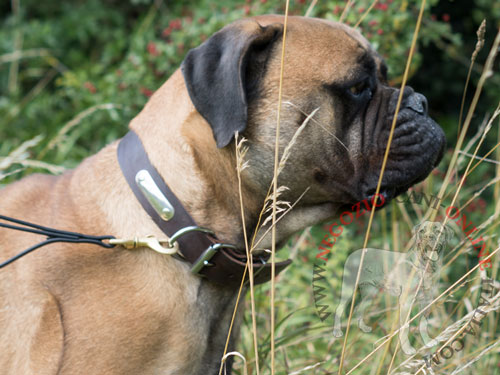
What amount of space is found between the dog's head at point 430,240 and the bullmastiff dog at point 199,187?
0.23 metres

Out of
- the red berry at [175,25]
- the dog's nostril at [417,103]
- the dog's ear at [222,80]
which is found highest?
the dog's ear at [222,80]

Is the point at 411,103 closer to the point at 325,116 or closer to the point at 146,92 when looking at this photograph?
the point at 325,116

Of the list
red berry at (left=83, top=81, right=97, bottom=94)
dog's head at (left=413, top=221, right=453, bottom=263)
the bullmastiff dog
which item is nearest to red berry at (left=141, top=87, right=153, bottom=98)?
red berry at (left=83, top=81, right=97, bottom=94)

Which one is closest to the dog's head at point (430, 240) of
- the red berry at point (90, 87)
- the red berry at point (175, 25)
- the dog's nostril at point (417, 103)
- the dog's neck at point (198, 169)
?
the dog's nostril at point (417, 103)

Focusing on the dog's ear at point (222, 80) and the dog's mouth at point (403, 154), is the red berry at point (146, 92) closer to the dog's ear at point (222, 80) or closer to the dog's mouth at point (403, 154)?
the dog's ear at point (222, 80)

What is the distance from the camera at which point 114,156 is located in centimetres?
244

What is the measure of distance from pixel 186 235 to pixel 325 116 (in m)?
0.71

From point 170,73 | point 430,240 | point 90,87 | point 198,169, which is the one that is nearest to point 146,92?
point 170,73

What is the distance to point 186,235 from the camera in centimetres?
216

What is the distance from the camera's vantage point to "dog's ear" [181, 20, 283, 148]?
7.04ft

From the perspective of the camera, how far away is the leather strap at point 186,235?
2176mm

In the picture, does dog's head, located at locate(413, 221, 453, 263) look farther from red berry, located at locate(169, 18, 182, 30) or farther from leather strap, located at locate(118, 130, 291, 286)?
red berry, located at locate(169, 18, 182, 30)

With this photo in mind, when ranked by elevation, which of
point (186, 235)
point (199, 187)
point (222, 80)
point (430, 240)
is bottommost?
point (430, 240)

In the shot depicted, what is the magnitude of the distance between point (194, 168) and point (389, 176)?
30.7 inches
